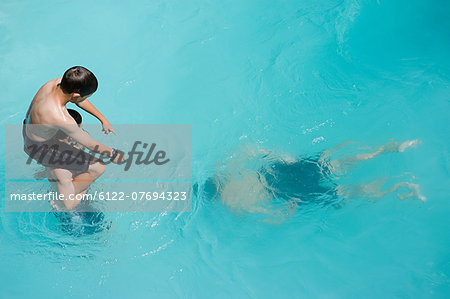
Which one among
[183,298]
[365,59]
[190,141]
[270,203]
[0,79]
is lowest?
[183,298]

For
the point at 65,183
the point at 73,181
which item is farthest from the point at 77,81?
the point at 73,181

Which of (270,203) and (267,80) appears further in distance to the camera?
(267,80)

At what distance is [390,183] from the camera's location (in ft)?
12.6

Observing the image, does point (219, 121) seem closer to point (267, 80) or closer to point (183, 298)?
point (267, 80)

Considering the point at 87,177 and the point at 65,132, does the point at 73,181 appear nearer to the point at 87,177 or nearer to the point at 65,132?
the point at 87,177

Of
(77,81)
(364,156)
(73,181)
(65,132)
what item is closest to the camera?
(77,81)

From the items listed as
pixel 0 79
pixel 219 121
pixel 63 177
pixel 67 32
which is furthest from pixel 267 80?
pixel 0 79

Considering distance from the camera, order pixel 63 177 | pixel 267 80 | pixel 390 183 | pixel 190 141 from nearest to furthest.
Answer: pixel 63 177, pixel 390 183, pixel 190 141, pixel 267 80

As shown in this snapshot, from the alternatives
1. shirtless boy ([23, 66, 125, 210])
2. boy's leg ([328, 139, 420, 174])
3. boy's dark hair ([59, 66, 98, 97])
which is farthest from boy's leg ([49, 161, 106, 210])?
boy's leg ([328, 139, 420, 174])

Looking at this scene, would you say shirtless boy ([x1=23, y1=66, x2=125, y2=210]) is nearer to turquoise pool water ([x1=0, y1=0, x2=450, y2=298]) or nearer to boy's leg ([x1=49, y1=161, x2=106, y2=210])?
boy's leg ([x1=49, y1=161, x2=106, y2=210])

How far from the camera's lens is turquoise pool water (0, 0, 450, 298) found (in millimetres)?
3494

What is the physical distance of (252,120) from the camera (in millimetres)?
4574

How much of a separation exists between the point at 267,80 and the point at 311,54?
80 cm

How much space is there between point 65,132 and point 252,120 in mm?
2372
